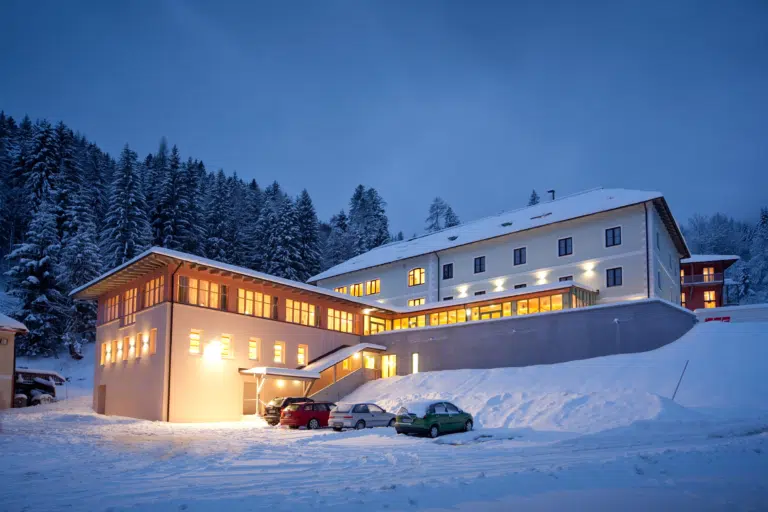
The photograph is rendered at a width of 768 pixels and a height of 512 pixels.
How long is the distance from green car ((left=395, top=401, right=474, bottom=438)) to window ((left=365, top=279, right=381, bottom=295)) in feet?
108

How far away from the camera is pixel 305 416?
2678 centimetres

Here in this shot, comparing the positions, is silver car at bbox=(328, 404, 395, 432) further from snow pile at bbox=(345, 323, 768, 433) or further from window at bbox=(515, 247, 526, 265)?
window at bbox=(515, 247, 526, 265)

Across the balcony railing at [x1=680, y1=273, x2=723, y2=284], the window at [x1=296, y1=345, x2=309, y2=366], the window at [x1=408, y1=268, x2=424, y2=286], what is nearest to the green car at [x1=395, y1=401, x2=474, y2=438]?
the window at [x1=296, y1=345, x2=309, y2=366]

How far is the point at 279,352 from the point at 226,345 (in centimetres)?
419

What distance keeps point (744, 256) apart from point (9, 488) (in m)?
99.1

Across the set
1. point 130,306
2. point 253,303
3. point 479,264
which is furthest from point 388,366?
point 130,306

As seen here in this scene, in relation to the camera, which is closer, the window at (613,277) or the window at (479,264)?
the window at (613,277)

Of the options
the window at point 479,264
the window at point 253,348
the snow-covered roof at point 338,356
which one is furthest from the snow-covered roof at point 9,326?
the window at point 479,264

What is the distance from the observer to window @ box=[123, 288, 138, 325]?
119ft

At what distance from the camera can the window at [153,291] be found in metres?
33.3

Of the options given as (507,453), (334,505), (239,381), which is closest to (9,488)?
(334,505)

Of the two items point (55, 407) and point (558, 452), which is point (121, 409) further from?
point (558, 452)

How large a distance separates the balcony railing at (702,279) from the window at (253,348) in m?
45.2

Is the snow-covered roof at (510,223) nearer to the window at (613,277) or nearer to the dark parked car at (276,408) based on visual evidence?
the window at (613,277)
